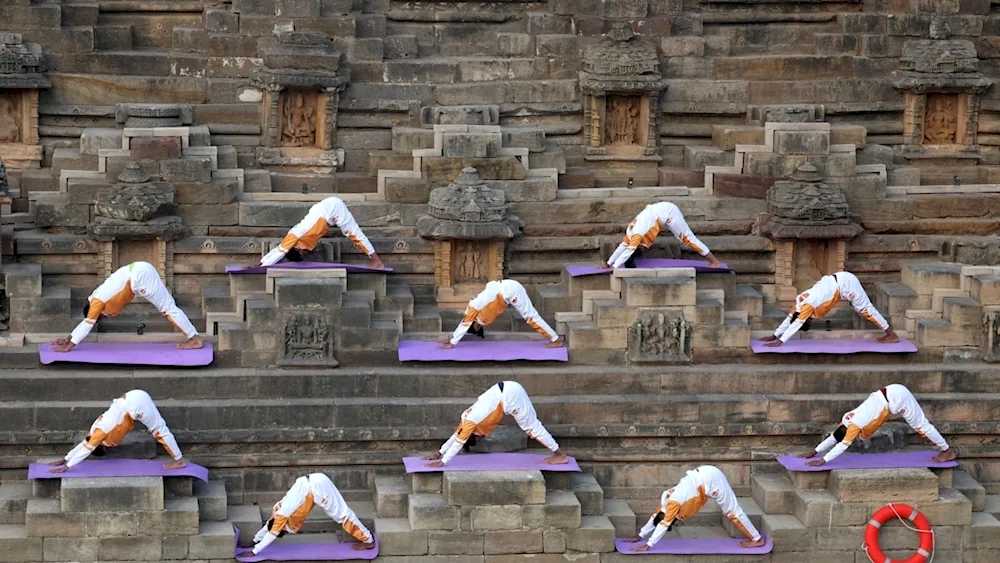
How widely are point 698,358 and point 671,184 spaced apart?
17.0 ft

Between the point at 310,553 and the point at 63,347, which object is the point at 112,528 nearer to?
the point at 310,553

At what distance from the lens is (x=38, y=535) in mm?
42156

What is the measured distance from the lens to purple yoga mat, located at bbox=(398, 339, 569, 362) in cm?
4522

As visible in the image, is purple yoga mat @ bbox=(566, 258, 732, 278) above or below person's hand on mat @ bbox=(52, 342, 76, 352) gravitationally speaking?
above

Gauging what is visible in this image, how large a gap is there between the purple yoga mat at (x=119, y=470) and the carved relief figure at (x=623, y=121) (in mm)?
11555

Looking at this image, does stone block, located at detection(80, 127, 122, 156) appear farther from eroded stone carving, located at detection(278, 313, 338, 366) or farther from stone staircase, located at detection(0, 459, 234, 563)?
stone staircase, located at detection(0, 459, 234, 563)

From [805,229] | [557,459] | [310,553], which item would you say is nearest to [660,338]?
[557,459]

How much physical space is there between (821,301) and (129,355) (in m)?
11.5

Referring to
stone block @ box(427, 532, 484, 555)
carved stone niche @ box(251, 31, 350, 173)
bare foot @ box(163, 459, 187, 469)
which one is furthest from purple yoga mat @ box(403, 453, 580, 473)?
carved stone niche @ box(251, 31, 350, 173)

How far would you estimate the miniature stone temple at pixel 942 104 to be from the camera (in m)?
51.2

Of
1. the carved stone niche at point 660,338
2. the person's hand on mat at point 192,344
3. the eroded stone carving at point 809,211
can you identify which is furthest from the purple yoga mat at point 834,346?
the person's hand on mat at point 192,344

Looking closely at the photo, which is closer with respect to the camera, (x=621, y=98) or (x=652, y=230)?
(x=652, y=230)

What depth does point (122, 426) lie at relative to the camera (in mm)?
42781

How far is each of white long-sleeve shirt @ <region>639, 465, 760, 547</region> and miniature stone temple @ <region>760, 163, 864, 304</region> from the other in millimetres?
6203
